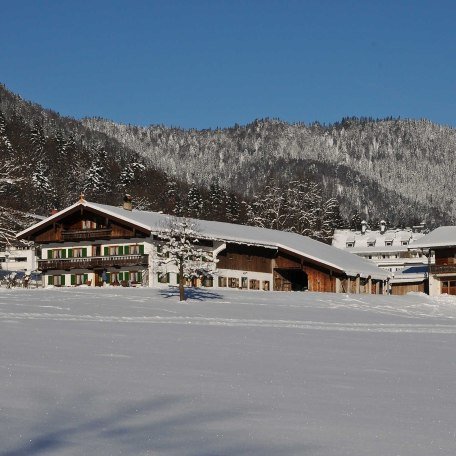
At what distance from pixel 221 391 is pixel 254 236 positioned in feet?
164

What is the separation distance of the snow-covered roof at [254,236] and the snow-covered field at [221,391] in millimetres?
29251

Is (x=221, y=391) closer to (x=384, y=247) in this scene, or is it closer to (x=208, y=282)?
(x=208, y=282)

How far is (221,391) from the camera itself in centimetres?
1167

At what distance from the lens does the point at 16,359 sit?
14312mm

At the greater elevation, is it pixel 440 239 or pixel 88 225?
pixel 88 225

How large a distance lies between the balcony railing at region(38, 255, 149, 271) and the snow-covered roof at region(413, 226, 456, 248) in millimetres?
22453

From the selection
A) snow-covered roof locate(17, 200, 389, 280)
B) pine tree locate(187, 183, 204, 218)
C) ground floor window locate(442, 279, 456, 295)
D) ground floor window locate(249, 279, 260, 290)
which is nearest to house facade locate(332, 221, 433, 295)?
pine tree locate(187, 183, 204, 218)

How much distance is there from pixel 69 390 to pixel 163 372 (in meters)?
2.61

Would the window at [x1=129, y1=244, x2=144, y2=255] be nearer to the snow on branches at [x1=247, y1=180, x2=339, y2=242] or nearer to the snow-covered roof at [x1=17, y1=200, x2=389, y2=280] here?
the snow-covered roof at [x1=17, y1=200, x2=389, y2=280]

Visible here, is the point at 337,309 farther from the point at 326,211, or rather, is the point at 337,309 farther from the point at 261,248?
the point at 326,211

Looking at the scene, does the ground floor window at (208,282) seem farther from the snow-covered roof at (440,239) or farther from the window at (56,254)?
the snow-covered roof at (440,239)

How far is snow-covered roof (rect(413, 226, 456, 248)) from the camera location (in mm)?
61125

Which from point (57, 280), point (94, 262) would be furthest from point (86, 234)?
point (57, 280)

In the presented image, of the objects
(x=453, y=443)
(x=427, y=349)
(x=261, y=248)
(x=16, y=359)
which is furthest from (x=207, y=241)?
(x=453, y=443)
